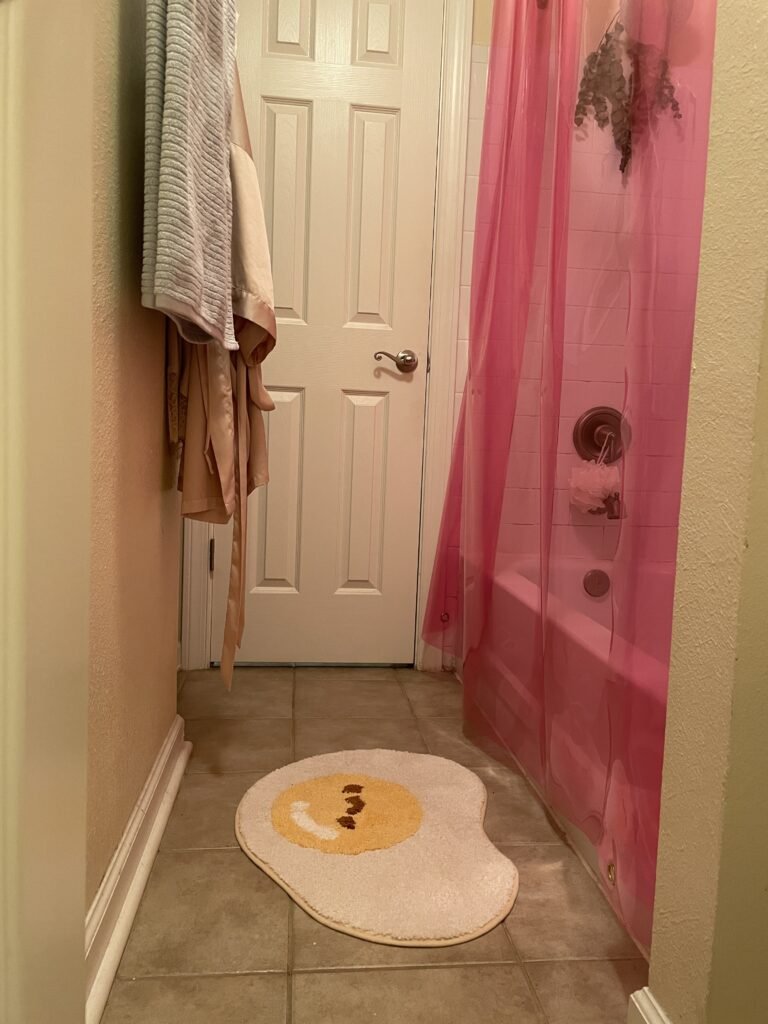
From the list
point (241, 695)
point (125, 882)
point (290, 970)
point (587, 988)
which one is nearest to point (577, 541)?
point (587, 988)

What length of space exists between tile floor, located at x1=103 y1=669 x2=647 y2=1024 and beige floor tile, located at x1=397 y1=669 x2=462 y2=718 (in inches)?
19.4

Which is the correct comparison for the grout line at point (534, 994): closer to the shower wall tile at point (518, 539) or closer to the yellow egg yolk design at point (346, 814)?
the yellow egg yolk design at point (346, 814)

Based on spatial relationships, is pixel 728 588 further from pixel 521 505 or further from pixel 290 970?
pixel 521 505

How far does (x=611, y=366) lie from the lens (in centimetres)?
124

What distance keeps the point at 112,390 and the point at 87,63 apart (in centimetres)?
61

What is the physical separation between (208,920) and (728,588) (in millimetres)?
910

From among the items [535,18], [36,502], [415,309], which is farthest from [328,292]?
[36,502]

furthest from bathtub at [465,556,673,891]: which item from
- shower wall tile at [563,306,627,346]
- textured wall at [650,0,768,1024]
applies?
shower wall tile at [563,306,627,346]

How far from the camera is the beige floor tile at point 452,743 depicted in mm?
1797

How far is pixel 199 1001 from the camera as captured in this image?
0.99m

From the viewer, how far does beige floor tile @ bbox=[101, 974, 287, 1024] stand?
0.96 meters

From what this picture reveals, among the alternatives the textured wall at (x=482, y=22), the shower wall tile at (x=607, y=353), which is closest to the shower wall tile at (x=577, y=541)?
the shower wall tile at (x=607, y=353)

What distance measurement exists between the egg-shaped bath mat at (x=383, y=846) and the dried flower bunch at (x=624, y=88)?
118 centimetres

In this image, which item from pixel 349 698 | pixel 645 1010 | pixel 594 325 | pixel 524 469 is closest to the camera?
pixel 645 1010
